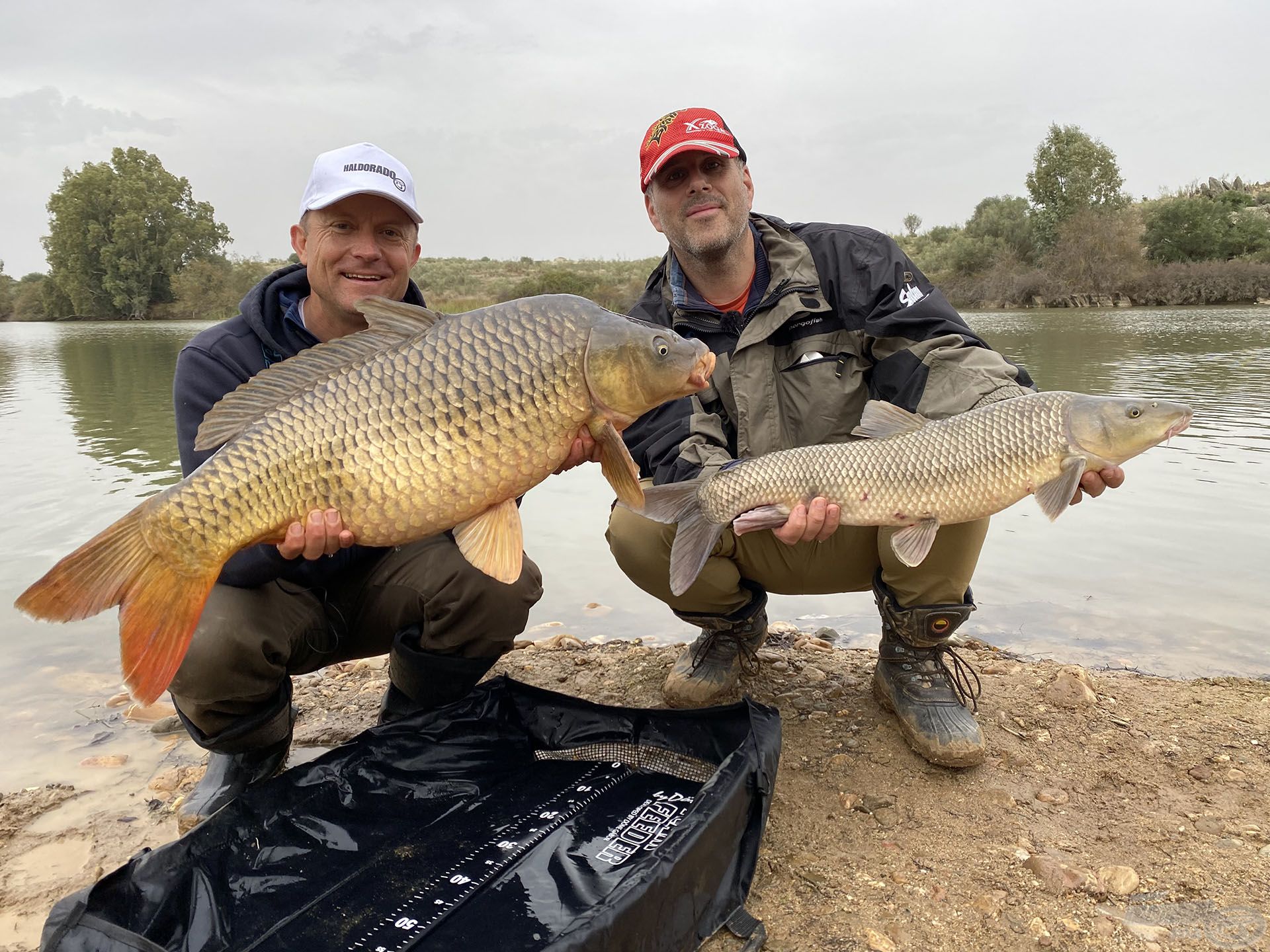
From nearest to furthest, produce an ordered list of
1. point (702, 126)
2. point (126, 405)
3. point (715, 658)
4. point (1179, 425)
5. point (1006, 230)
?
point (1179, 425) < point (715, 658) < point (702, 126) < point (126, 405) < point (1006, 230)

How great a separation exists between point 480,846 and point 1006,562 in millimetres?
3136

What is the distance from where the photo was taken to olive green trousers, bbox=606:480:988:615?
92.0 inches

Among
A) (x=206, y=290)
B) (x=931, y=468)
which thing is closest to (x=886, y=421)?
(x=931, y=468)

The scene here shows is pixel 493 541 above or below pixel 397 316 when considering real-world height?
below

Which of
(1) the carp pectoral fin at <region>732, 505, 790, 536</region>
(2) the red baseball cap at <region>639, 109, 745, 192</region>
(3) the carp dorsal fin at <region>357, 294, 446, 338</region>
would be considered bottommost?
(1) the carp pectoral fin at <region>732, 505, 790, 536</region>

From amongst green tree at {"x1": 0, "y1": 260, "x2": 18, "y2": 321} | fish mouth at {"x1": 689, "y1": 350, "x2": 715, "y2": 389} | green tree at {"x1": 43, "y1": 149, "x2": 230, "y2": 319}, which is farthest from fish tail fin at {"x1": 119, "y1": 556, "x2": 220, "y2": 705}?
green tree at {"x1": 0, "y1": 260, "x2": 18, "y2": 321}

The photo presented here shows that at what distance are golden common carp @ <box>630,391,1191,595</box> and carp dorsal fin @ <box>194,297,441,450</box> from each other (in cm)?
62

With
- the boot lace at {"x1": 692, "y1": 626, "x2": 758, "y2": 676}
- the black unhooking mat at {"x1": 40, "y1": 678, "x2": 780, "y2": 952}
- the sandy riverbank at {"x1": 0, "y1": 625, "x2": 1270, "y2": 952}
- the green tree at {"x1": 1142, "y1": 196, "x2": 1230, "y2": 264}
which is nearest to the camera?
the black unhooking mat at {"x1": 40, "y1": 678, "x2": 780, "y2": 952}

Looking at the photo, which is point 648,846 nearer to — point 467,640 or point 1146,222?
point 467,640

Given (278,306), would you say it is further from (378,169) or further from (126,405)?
(126,405)

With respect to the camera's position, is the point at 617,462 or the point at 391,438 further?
the point at 617,462

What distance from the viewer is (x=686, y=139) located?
8.27ft

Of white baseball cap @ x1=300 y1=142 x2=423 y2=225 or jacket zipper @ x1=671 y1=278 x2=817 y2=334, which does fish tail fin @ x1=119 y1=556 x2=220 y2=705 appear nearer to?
white baseball cap @ x1=300 y1=142 x2=423 y2=225

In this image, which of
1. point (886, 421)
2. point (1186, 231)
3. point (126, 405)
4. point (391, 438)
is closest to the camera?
point (391, 438)
